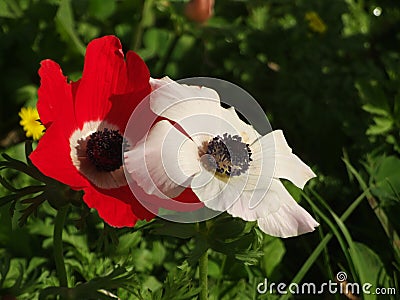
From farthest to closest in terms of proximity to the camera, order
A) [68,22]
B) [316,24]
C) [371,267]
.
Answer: [316,24], [68,22], [371,267]

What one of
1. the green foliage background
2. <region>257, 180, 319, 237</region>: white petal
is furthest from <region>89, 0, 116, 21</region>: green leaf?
<region>257, 180, 319, 237</region>: white petal

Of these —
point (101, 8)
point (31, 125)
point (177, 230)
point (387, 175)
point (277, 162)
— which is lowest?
point (31, 125)

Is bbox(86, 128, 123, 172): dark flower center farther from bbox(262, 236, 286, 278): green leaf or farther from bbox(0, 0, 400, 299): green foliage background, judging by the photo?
bbox(262, 236, 286, 278): green leaf

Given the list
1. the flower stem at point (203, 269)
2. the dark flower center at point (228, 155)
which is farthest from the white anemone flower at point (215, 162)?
the flower stem at point (203, 269)

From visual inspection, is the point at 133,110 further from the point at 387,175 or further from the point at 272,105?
the point at 272,105

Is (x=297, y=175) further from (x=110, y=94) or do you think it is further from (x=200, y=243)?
(x=110, y=94)

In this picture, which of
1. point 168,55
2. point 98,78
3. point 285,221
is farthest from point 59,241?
point 168,55

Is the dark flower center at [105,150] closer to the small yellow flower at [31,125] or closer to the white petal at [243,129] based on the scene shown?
the white petal at [243,129]
